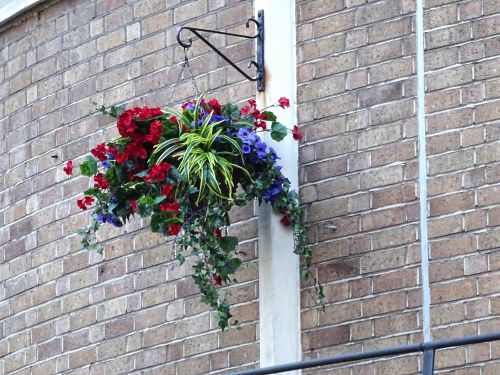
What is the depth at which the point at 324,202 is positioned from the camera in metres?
7.28

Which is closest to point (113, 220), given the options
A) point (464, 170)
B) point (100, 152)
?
point (100, 152)

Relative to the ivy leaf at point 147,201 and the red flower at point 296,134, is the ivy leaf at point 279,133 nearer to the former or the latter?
the red flower at point 296,134

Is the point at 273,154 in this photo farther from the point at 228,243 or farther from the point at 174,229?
the point at 174,229

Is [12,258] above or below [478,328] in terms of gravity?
above

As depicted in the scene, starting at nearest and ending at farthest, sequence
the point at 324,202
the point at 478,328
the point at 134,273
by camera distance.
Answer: the point at 478,328
the point at 324,202
the point at 134,273

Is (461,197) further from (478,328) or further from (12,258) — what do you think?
(12,258)

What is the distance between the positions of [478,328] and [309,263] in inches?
31.4

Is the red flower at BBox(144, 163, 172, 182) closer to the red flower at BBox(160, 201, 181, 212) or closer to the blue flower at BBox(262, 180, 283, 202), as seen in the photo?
the red flower at BBox(160, 201, 181, 212)

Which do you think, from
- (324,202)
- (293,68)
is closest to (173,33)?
(293,68)

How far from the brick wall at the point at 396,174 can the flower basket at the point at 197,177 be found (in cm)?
15

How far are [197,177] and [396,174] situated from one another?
0.81 m

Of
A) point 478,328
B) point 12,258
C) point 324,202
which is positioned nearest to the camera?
point 478,328

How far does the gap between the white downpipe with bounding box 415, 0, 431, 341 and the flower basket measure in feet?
1.50

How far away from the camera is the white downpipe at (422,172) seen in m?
6.91
